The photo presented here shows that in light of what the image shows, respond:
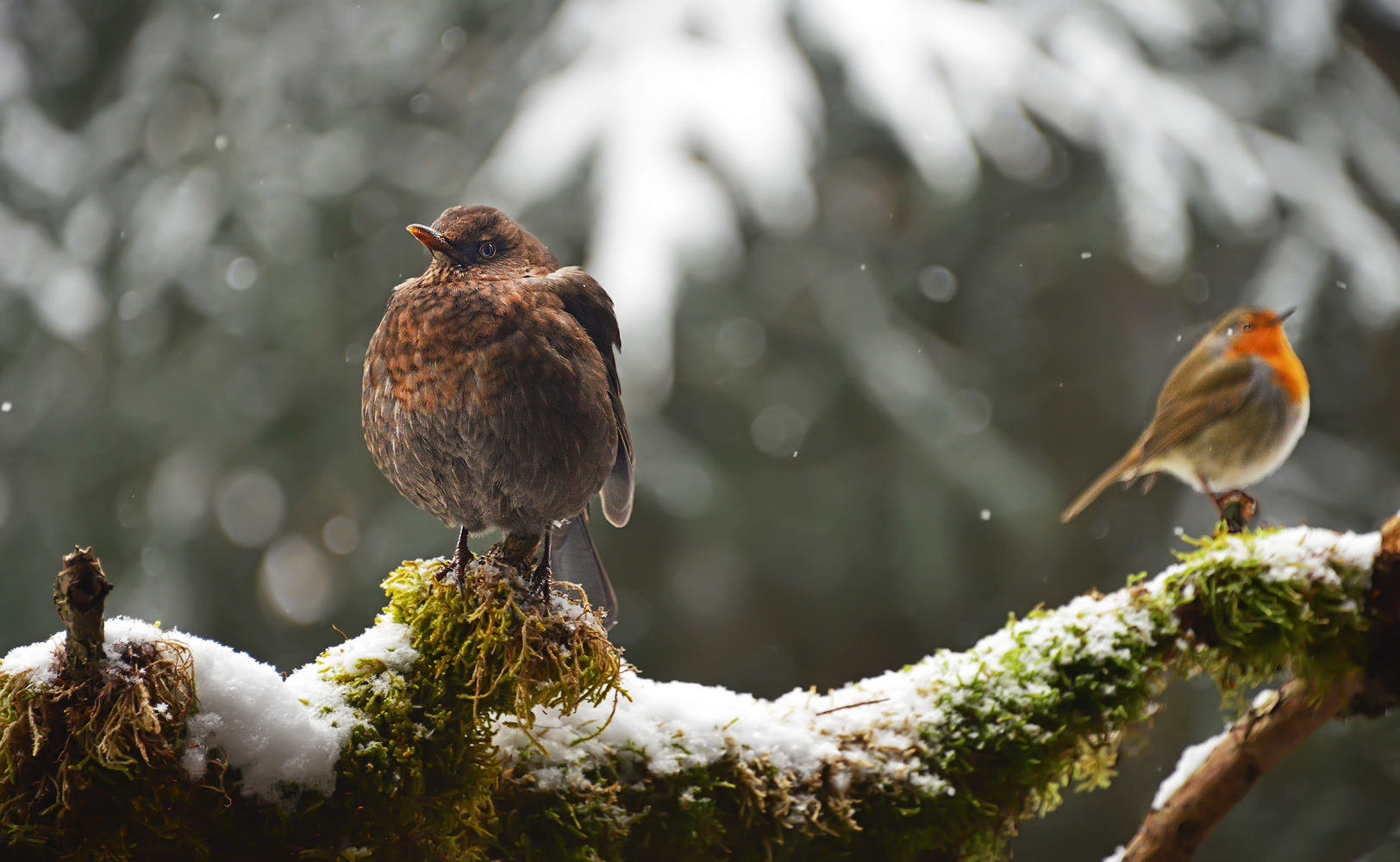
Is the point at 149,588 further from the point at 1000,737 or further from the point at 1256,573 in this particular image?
the point at 1256,573

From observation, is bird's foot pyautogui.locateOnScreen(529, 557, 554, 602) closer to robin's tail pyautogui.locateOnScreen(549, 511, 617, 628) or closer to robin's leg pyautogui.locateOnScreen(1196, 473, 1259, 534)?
robin's tail pyautogui.locateOnScreen(549, 511, 617, 628)

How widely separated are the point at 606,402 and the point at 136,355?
10.4 ft

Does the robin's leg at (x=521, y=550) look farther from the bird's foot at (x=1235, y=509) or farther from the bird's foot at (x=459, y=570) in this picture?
the bird's foot at (x=1235, y=509)

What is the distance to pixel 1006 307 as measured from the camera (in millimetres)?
5270

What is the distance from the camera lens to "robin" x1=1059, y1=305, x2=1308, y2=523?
2.50 metres

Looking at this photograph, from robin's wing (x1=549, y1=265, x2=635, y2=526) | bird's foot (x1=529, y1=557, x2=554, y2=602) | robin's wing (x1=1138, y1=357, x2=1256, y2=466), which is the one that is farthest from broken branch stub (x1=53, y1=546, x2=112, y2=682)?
robin's wing (x1=1138, y1=357, x2=1256, y2=466)

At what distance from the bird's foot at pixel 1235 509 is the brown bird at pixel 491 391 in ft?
6.32

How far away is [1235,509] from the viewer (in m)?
2.63

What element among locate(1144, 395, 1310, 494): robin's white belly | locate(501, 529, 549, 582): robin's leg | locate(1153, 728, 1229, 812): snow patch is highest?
locate(501, 529, 549, 582): robin's leg

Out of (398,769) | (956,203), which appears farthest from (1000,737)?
(956,203)

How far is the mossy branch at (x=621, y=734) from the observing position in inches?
52.0

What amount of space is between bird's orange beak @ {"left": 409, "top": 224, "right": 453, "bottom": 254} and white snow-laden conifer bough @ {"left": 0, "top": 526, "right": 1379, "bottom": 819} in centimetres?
81

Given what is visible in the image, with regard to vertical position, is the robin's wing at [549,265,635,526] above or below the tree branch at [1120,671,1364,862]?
above

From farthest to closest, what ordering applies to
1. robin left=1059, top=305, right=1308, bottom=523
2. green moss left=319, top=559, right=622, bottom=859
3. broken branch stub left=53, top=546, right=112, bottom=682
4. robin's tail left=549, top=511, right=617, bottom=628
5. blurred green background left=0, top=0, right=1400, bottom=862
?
blurred green background left=0, top=0, right=1400, bottom=862
robin left=1059, top=305, right=1308, bottom=523
robin's tail left=549, top=511, right=617, bottom=628
green moss left=319, top=559, right=622, bottom=859
broken branch stub left=53, top=546, right=112, bottom=682
